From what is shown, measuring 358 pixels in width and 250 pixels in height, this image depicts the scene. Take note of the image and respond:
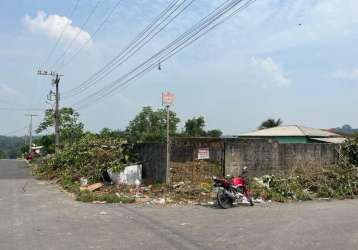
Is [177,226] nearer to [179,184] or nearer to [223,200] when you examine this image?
[223,200]

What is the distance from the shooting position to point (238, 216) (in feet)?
43.0

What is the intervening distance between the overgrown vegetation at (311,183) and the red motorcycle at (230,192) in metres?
1.85

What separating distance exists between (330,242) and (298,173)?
409 inches

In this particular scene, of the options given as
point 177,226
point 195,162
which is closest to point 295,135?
point 195,162

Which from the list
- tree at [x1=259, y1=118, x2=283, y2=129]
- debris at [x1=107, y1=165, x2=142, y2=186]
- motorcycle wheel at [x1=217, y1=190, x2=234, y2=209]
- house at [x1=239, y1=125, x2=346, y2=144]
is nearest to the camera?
motorcycle wheel at [x1=217, y1=190, x2=234, y2=209]

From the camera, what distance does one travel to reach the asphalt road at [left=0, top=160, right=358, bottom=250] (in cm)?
939

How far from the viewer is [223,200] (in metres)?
14.8

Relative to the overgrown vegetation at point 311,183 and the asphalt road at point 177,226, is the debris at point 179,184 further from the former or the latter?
the asphalt road at point 177,226

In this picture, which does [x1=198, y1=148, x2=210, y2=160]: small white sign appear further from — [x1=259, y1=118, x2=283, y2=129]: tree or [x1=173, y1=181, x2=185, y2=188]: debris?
[x1=259, y1=118, x2=283, y2=129]: tree

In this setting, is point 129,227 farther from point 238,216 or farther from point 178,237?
point 238,216

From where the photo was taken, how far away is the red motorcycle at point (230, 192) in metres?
14.8

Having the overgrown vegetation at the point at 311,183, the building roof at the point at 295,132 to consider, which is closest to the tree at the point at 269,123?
the building roof at the point at 295,132

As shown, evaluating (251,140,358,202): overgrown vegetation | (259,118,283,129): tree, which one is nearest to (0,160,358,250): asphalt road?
(251,140,358,202): overgrown vegetation

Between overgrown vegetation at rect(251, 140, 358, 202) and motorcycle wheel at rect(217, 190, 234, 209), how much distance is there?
8.02 ft
